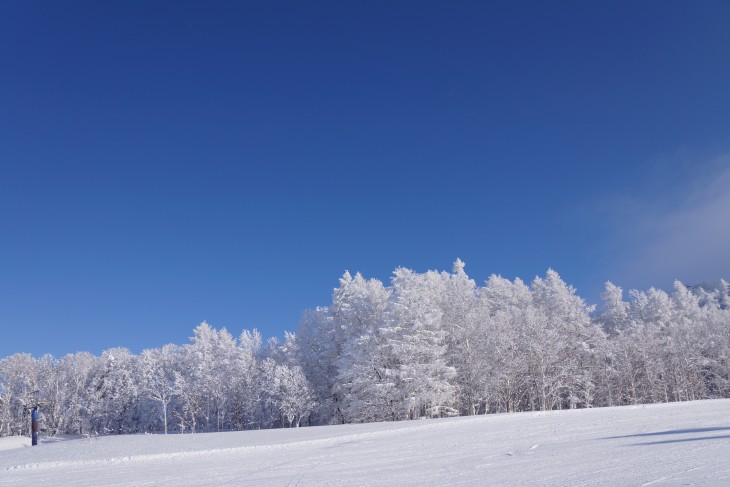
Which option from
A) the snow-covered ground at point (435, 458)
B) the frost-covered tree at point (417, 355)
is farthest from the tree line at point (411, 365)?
the snow-covered ground at point (435, 458)

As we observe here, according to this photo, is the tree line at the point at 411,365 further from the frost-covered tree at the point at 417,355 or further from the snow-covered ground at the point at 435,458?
the snow-covered ground at the point at 435,458

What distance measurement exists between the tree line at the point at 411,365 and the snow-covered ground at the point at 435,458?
64.6 feet

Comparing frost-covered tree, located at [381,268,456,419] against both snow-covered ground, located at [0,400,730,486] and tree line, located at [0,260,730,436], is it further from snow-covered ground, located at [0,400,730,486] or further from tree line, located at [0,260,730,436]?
snow-covered ground, located at [0,400,730,486]

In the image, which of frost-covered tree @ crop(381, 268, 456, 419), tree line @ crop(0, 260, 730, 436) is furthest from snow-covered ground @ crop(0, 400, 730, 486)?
tree line @ crop(0, 260, 730, 436)

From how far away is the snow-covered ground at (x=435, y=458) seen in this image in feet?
33.0

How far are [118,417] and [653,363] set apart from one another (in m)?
71.2

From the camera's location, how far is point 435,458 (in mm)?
13836

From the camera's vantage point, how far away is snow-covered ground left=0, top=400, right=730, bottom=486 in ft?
33.0

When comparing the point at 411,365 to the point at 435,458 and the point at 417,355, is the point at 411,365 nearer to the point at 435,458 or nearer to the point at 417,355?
the point at 417,355

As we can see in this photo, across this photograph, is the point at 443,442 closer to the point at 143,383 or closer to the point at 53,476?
the point at 53,476

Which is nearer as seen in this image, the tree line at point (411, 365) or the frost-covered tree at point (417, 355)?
the frost-covered tree at point (417, 355)

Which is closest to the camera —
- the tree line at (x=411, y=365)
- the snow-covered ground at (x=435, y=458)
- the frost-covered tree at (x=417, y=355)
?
the snow-covered ground at (x=435, y=458)

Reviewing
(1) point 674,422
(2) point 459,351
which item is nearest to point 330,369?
(2) point 459,351

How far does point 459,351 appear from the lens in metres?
47.4
